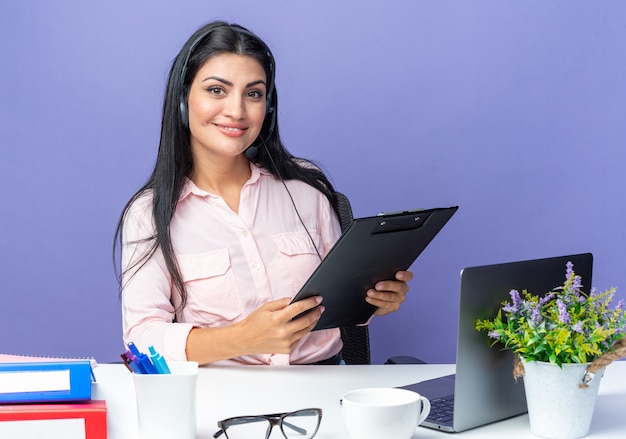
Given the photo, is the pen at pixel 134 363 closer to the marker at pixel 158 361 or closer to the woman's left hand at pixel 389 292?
the marker at pixel 158 361

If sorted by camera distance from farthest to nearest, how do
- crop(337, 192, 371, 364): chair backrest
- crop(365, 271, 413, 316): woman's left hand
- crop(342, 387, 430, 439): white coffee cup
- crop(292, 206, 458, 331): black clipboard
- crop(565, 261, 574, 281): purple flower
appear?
crop(337, 192, 371, 364): chair backrest < crop(365, 271, 413, 316): woman's left hand < crop(292, 206, 458, 331): black clipboard < crop(565, 261, 574, 281): purple flower < crop(342, 387, 430, 439): white coffee cup

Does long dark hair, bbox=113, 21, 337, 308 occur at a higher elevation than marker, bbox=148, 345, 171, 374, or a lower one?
higher

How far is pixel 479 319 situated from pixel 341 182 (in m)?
1.35

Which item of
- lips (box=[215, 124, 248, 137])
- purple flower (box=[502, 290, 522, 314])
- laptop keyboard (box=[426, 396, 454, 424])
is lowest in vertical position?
laptop keyboard (box=[426, 396, 454, 424])

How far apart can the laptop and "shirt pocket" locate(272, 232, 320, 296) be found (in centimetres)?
A: 66

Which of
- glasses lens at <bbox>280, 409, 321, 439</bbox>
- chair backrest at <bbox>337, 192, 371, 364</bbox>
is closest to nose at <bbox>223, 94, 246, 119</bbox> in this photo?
chair backrest at <bbox>337, 192, 371, 364</bbox>

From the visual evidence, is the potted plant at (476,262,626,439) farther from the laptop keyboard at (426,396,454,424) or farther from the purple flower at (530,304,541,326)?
the laptop keyboard at (426,396,454,424)

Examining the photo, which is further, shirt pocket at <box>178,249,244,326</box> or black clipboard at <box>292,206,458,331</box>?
shirt pocket at <box>178,249,244,326</box>

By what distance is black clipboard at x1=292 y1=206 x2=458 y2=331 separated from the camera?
1442mm

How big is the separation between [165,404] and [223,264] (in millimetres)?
749

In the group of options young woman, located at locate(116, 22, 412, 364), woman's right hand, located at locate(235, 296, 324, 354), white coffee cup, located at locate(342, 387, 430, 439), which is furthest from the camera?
young woman, located at locate(116, 22, 412, 364)

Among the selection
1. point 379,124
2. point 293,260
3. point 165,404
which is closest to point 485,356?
point 165,404

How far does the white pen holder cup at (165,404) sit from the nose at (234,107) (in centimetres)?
82

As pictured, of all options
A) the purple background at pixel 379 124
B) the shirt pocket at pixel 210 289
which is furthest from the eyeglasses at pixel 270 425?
the purple background at pixel 379 124
